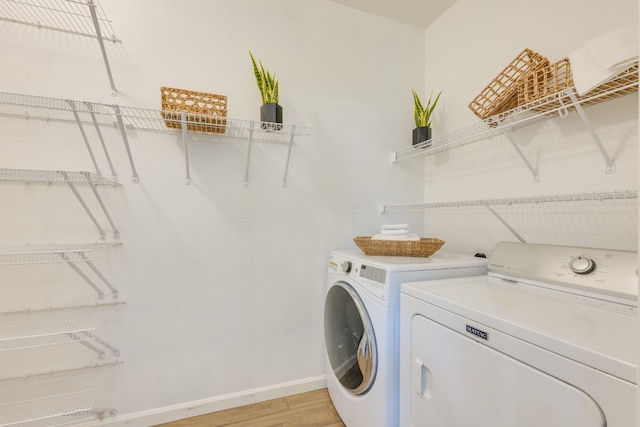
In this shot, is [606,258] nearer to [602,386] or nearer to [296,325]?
[602,386]

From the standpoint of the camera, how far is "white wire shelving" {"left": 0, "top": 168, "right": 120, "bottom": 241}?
122 cm

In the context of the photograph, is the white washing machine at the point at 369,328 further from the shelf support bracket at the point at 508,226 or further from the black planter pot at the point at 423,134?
the black planter pot at the point at 423,134

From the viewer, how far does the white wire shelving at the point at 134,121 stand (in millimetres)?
1293

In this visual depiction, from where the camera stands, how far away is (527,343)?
2.20 feet

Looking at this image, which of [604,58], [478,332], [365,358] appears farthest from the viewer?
[365,358]

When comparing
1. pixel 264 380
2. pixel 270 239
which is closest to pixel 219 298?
pixel 270 239

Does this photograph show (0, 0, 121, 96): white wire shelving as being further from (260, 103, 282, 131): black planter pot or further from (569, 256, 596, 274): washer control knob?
(569, 256, 596, 274): washer control knob

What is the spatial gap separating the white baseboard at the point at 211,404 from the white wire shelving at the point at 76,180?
0.99 metres

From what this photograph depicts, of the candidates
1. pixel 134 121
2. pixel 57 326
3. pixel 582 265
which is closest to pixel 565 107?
pixel 582 265

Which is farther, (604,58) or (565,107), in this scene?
(565,107)

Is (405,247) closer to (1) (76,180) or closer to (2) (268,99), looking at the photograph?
(2) (268,99)

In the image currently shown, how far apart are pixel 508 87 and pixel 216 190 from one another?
65.6 inches

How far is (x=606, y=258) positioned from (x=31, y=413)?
2486 mm

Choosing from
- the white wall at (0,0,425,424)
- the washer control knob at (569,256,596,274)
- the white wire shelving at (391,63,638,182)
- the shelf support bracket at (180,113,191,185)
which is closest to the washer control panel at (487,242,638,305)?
the washer control knob at (569,256,596,274)
